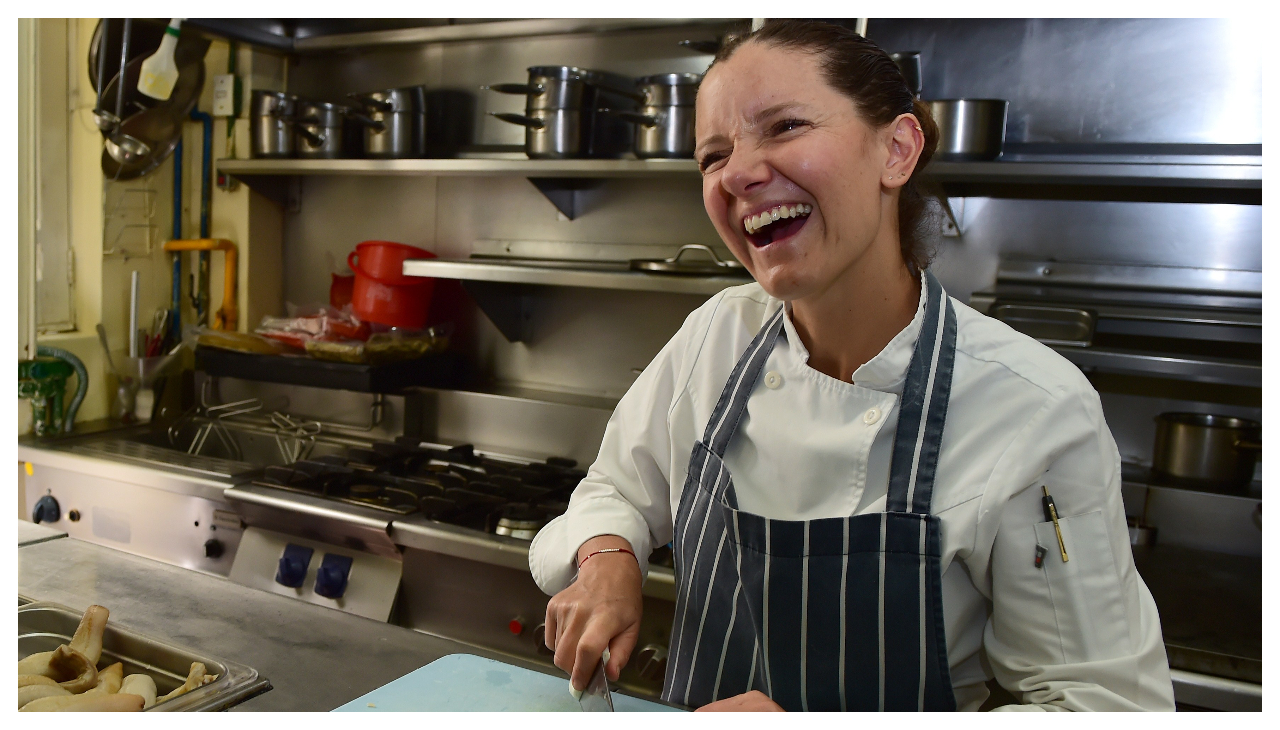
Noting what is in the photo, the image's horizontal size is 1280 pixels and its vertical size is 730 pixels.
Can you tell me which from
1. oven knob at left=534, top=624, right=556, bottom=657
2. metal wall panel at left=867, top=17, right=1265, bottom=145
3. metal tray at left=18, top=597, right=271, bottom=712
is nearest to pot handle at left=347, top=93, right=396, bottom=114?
metal wall panel at left=867, top=17, right=1265, bottom=145

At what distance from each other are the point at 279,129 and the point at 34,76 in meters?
1.07

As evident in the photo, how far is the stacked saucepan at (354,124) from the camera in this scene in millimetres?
3064

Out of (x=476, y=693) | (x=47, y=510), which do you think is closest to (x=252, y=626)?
(x=476, y=693)

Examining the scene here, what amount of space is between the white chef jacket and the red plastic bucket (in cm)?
195

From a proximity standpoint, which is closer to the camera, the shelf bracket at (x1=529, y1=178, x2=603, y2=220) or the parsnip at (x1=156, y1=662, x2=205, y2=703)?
the parsnip at (x1=156, y1=662, x2=205, y2=703)

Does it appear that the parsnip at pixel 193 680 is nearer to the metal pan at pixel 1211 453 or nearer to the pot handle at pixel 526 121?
the pot handle at pixel 526 121

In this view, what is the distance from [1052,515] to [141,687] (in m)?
1.09

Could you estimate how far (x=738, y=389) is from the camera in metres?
1.30

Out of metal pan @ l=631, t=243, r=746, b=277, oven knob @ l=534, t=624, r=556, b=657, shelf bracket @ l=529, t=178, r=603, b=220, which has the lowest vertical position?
oven knob @ l=534, t=624, r=556, b=657

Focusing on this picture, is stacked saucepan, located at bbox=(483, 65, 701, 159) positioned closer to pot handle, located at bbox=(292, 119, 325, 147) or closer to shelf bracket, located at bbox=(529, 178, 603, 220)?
shelf bracket, located at bbox=(529, 178, 603, 220)

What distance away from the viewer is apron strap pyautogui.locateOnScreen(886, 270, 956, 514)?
1103 mm

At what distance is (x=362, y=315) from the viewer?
10.4ft
